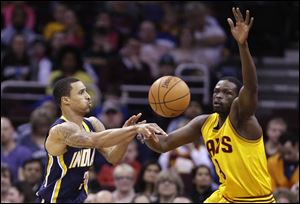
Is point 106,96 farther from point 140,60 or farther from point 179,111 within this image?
point 179,111

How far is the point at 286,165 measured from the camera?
44.9ft

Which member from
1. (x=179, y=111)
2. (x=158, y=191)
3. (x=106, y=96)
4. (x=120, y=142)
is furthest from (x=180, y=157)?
(x=120, y=142)

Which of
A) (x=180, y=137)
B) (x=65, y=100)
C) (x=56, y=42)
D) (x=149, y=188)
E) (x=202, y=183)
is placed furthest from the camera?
(x=56, y=42)

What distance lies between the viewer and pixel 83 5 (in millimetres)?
18797

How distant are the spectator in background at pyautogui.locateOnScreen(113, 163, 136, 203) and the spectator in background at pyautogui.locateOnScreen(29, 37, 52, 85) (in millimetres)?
3451

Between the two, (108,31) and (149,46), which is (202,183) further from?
(108,31)

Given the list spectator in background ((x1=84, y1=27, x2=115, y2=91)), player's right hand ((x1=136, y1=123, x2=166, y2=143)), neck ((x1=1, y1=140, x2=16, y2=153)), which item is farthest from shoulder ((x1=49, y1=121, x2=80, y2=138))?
spectator in background ((x1=84, y1=27, x2=115, y2=91))

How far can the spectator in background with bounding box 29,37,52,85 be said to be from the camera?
16.5m

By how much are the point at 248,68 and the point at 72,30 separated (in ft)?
30.4

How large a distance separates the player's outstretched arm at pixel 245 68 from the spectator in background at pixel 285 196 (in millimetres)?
3786

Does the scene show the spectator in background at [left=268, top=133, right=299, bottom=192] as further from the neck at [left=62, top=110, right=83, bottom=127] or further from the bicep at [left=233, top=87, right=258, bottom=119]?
the neck at [left=62, top=110, right=83, bottom=127]

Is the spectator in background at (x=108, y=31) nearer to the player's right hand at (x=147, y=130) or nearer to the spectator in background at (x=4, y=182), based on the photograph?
the spectator in background at (x=4, y=182)

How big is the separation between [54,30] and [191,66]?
3310 millimetres

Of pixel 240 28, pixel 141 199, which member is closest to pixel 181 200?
pixel 141 199
